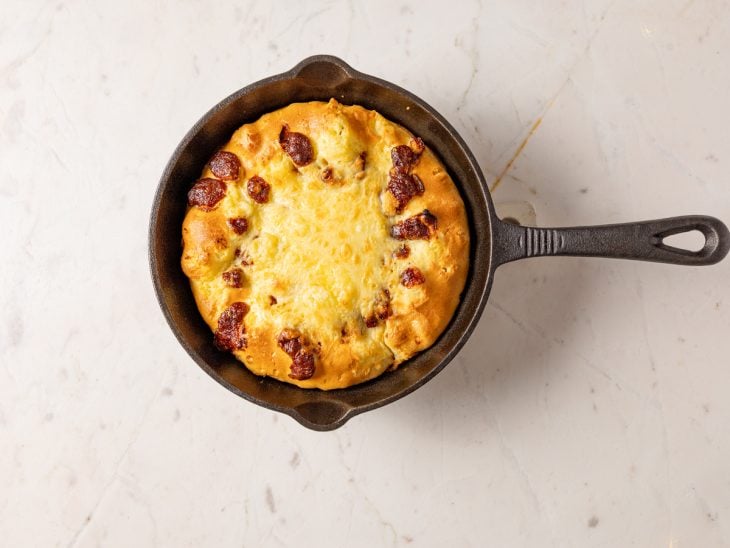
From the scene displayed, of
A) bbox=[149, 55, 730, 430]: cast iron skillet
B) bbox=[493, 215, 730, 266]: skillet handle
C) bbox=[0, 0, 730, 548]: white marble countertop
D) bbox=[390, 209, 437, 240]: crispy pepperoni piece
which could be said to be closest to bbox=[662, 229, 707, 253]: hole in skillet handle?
bbox=[0, 0, 730, 548]: white marble countertop

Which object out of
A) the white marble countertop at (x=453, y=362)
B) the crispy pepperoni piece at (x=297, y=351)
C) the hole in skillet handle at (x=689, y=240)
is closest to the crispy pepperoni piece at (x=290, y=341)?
the crispy pepperoni piece at (x=297, y=351)

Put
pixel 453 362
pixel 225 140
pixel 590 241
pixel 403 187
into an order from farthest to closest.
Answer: pixel 453 362
pixel 225 140
pixel 403 187
pixel 590 241

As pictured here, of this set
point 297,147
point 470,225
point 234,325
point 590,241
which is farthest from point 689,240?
point 234,325

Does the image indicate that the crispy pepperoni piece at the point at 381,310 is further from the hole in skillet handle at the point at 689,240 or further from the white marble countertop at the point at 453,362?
the hole in skillet handle at the point at 689,240

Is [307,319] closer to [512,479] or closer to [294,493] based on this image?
[294,493]

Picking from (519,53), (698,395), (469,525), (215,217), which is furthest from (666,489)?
(215,217)

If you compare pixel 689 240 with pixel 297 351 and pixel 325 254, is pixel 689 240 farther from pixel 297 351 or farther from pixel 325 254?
pixel 297 351
